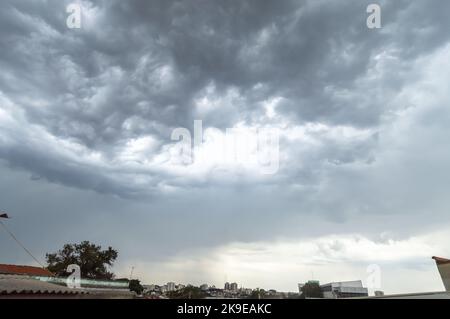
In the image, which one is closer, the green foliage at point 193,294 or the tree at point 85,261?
the green foliage at point 193,294

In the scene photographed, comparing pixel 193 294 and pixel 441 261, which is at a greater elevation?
pixel 193 294

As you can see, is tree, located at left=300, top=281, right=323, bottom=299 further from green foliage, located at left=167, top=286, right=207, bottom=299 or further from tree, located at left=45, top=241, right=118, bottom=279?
tree, located at left=45, top=241, right=118, bottom=279

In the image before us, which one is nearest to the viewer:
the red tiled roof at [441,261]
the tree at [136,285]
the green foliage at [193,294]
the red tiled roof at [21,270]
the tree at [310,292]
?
the green foliage at [193,294]

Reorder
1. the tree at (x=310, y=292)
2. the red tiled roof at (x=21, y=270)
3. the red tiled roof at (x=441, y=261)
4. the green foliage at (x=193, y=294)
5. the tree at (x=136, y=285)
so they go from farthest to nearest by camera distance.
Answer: the tree at (x=136, y=285) < the red tiled roof at (x=21, y=270) < the red tiled roof at (x=441, y=261) < the tree at (x=310, y=292) < the green foliage at (x=193, y=294)

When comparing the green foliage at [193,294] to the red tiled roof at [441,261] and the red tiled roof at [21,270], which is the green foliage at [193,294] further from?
the red tiled roof at [21,270]

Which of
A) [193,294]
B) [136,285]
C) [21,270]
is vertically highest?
[193,294]

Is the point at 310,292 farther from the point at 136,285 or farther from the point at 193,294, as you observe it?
the point at 136,285

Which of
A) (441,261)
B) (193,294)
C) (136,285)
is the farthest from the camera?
(136,285)

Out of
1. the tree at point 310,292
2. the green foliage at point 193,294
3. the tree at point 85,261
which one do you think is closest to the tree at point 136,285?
the tree at point 85,261

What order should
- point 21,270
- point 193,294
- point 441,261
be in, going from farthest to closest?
point 21,270 < point 441,261 < point 193,294

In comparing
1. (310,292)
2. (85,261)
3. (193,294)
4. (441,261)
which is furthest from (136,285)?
(193,294)

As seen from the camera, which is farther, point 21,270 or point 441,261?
point 21,270
